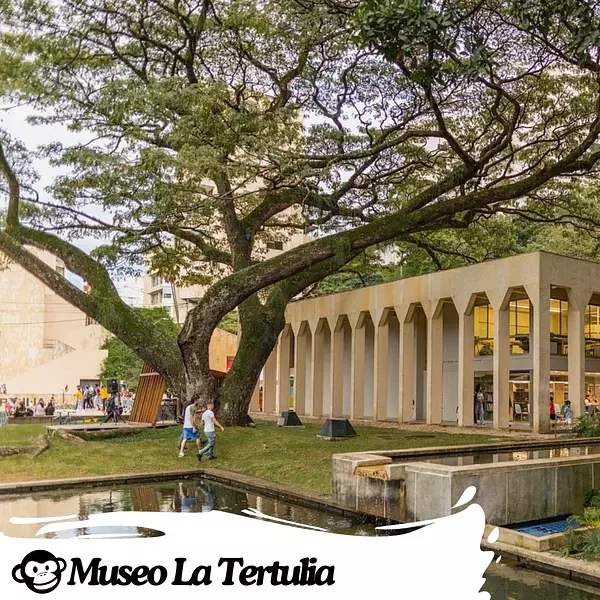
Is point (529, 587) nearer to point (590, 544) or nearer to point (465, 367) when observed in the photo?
point (590, 544)

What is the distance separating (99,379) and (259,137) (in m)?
34.0

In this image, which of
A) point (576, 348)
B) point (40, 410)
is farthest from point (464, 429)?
point (40, 410)

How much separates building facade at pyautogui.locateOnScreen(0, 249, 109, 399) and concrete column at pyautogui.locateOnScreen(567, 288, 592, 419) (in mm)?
32626

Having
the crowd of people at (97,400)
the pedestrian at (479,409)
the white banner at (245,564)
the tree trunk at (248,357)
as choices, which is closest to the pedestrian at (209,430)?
the tree trunk at (248,357)

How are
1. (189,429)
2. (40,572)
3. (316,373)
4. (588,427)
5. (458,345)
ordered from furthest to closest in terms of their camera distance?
(316,373) → (458,345) → (588,427) → (189,429) → (40,572)

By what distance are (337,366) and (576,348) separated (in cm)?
1063

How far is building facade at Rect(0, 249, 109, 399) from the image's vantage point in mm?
45938

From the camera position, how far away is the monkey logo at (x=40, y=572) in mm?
6512

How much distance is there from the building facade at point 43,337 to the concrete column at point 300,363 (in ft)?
62.6

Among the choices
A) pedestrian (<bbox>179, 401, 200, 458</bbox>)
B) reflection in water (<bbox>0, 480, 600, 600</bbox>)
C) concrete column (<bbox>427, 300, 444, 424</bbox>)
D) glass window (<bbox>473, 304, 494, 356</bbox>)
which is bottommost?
reflection in water (<bbox>0, 480, 600, 600</bbox>)

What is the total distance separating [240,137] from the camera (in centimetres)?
1598

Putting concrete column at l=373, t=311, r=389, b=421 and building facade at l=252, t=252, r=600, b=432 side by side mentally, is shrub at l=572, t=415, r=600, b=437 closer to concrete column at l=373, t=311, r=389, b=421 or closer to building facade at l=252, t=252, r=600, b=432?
building facade at l=252, t=252, r=600, b=432

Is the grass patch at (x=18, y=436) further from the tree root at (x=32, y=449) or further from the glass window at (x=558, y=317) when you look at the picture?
the glass window at (x=558, y=317)

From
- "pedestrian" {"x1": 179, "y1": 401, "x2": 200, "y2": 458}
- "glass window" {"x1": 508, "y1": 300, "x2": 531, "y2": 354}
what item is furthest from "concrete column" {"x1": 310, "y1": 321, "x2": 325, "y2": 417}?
"pedestrian" {"x1": 179, "y1": 401, "x2": 200, "y2": 458}
